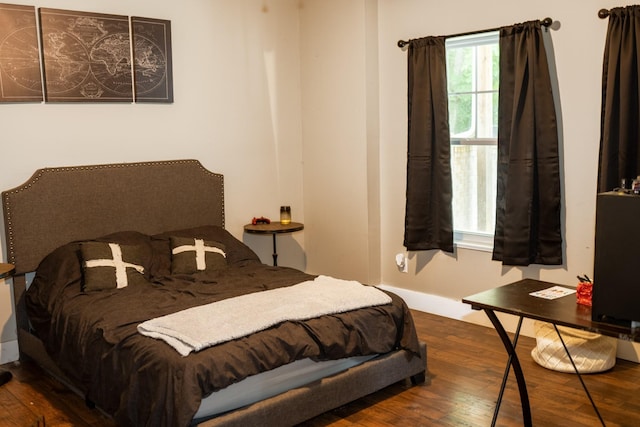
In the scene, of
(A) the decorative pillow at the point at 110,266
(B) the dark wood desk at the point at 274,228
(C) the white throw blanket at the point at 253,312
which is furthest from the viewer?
(B) the dark wood desk at the point at 274,228

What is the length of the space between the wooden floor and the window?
1033 millimetres

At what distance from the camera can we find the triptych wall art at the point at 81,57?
4121 mm

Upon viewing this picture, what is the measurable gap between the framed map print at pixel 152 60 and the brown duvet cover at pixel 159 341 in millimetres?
1023

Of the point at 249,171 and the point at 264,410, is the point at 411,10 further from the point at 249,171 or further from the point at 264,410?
the point at 264,410

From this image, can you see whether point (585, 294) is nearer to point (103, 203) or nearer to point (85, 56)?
point (103, 203)

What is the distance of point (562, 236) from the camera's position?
14.0 ft

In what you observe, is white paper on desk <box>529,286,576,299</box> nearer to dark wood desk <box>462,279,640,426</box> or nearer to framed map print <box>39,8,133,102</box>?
dark wood desk <box>462,279,640,426</box>

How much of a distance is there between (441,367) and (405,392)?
45 cm

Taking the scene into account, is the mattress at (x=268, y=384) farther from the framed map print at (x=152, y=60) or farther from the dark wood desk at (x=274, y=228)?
the framed map print at (x=152, y=60)

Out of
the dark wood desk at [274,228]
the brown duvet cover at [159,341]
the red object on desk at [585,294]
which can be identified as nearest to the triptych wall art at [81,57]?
the brown duvet cover at [159,341]

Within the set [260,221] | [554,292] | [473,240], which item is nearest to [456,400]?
[554,292]

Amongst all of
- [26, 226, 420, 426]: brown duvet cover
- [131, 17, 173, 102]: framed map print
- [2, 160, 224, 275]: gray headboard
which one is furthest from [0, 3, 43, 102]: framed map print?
[26, 226, 420, 426]: brown duvet cover

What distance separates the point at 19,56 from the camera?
163 inches

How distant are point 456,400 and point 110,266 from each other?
2177 millimetres
